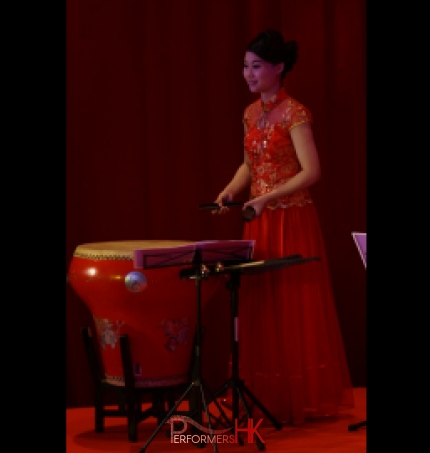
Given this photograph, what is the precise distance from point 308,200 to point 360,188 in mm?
887

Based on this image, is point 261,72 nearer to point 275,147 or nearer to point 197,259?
point 275,147

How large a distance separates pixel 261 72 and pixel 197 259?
88cm

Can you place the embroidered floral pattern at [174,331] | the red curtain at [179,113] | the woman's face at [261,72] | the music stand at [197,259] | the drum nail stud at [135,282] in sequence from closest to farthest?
1. the music stand at [197,259]
2. the drum nail stud at [135,282]
3. the embroidered floral pattern at [174,331]
4. the woman's face at [261,72]
5. the red curtain at [179,113]

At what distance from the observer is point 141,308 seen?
3.03 meters

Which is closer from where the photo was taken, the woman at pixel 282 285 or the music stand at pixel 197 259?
the music stand at pixel 197 259

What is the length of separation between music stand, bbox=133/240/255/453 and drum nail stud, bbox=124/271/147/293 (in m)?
0.16

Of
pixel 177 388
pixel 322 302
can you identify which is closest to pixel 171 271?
pixel 177 388

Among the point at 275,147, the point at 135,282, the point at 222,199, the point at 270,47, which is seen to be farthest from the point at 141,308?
the point at 270,47

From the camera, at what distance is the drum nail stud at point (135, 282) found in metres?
2.98

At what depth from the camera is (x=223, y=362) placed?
155 inches

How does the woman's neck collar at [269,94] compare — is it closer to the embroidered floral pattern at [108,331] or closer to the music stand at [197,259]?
the music stand at [197,259]

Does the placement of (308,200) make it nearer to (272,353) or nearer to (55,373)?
(272,353)

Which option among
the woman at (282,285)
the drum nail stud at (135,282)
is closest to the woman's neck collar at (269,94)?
the woman at (282,285)

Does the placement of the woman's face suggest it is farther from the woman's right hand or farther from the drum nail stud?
the drum nail stud
